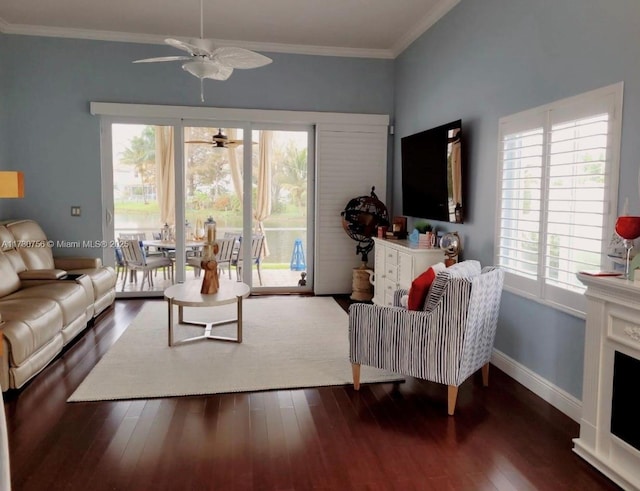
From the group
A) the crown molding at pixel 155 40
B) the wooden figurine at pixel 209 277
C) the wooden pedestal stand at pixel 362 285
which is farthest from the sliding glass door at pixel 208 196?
the wooden figurine at pixel 209 277

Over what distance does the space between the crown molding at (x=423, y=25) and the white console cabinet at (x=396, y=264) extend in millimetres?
2318

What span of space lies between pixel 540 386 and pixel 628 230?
1363mm

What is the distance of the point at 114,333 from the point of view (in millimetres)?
4555

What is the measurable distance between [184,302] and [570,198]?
2.94 m

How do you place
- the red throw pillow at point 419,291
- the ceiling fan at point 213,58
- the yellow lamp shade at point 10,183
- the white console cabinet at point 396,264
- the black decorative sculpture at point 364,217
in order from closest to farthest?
the yellow lamp shade at point 10,183
the red throw pillow at point 419,291
the ceiling fan at point 213,58
the white console cabinet at point 396,264
the black decorative sculpture at point 364,217

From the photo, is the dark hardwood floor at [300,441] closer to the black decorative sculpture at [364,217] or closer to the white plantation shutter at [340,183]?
the black decorative sculpture at [364,217]

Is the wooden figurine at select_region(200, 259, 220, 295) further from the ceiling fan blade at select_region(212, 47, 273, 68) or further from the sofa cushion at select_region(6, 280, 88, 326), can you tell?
the ceiling fan blade at select_region(212, 47, 273, 68)

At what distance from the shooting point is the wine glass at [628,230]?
230cm

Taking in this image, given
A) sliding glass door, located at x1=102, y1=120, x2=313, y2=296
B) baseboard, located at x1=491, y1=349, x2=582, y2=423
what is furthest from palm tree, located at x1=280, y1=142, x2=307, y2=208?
baseboard, located at x1=491, y1=349, x2=582, y2=423

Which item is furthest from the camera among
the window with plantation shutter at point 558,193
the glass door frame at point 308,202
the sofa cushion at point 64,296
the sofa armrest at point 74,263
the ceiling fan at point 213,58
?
the glass door frame at point 308,202

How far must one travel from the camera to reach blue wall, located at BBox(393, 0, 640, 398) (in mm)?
2555

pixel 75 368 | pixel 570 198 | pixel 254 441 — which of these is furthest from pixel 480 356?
pixel 75 368

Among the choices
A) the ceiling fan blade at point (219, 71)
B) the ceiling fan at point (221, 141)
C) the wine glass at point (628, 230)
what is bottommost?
the wine glass at point (628, 230)

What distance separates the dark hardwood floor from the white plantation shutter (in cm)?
315
